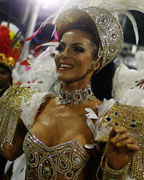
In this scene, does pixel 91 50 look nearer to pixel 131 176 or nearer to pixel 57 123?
pixel 57 123

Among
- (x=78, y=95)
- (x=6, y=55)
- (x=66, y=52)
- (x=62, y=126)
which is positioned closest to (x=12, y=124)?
(x=62, y=126)

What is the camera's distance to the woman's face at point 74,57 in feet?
4.44

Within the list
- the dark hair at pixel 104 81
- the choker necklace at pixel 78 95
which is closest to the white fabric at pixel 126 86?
the dark hair at pixel 104 81

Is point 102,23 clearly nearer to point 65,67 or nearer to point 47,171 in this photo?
point 65,67

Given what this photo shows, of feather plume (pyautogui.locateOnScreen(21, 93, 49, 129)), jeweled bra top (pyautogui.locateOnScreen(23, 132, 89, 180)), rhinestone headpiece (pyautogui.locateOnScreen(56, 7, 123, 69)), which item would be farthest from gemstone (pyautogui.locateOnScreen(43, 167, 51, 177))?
rhinestone headpiece (pyautogui.locateOnScreen(56, 7, 123, 69))

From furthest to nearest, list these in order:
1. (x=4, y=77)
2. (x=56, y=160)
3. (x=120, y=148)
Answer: (x=4, y=77) < (x=56, y=160) < (x=120, y=148)

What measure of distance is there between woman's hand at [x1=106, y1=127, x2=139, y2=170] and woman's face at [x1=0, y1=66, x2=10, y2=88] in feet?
7.05

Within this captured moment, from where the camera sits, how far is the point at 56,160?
4.11 ft

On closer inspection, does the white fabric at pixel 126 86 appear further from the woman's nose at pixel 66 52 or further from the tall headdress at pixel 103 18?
the woman's nose at pixel 66 52

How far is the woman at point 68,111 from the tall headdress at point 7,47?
1.46 meters

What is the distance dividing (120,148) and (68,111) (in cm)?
62

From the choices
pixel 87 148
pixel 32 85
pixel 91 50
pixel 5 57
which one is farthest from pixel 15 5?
pixel 87 148

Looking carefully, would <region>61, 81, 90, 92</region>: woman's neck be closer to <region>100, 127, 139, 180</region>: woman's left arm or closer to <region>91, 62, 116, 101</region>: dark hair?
<region>91, 62, 116, 101</region>: dark hair

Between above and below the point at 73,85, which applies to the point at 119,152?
below
